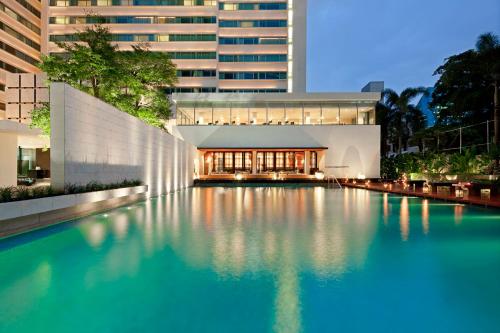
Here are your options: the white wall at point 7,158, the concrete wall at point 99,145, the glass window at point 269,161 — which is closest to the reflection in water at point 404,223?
the concrete wall at point 99,145

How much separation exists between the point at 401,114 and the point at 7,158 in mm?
43486

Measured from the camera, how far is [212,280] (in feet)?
15.7

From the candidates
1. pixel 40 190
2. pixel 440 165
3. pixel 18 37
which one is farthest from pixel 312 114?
pixel 18 37

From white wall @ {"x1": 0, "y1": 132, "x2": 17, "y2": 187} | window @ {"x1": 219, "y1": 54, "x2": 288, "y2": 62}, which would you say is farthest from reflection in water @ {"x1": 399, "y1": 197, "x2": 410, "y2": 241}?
window @ {"x1": 219, "y1": 54, "x2": 288, "y2": 62}

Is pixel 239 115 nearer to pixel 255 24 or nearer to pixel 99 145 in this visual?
pixel 99 145

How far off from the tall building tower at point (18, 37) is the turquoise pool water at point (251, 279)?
51.4 metres

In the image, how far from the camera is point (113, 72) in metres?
18.0

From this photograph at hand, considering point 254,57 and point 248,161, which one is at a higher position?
point 254,57

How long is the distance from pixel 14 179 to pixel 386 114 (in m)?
43.5

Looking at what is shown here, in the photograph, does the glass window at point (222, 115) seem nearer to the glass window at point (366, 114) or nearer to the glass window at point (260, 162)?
the glass window at point (260, 162)

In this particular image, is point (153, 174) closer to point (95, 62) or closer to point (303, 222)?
point (95, 62)

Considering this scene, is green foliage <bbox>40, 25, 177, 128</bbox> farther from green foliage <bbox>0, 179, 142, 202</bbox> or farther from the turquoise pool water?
the turquoise pool water

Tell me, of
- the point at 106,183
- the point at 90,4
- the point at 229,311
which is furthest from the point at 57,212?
the point at 90,4

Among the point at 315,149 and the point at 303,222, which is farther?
the point at 315,149
